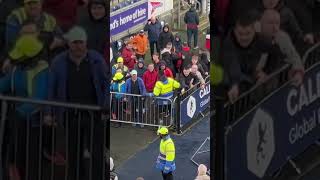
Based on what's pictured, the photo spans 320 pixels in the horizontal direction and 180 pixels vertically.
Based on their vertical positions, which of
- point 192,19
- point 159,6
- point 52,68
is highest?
point 52,68

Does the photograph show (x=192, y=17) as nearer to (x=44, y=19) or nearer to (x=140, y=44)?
(x=140, y=44)

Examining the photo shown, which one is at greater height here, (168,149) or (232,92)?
(232,92)

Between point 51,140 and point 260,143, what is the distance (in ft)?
3.19

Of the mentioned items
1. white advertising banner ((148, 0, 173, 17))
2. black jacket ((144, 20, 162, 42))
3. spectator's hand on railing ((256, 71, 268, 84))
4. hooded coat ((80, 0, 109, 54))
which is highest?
hooded coat ((80, 0, 109, 54))

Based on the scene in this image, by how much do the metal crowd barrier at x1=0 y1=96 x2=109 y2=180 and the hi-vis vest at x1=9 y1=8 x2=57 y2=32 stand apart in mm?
345

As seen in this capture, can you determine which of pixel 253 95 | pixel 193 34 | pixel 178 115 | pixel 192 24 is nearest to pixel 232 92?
pixel 253 95

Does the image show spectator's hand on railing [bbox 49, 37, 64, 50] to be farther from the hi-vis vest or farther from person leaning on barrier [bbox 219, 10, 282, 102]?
person leaning on barrier [bbox 219, 10, 282, 102]

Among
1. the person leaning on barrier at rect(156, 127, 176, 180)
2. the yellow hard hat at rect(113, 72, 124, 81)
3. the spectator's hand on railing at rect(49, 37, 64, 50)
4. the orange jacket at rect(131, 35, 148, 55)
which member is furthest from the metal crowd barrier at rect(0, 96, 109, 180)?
the orange jacket at rect(131, 35, 148, 55)

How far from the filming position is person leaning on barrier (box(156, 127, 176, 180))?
9739mm

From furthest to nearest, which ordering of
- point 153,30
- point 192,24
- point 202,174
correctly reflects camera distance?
point 192,24 < point 153,30 < point 202,174

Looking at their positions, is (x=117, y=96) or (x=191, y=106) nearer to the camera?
(x=117, y=96)

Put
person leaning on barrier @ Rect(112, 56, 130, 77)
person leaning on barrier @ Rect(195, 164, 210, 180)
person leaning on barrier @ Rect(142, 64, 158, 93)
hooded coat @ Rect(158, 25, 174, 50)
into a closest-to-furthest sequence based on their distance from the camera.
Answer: person leaning on barrier @ Rect(195, 164, 210, 180) < person leaning on barrier @ Rect(142, 64, 158, 93) < person leaning on barrier @ Rect(112, 56, 130, 77) < hooded coat @ Rect(158, 25, 174, 50)

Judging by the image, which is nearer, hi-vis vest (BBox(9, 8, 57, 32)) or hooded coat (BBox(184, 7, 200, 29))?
hi-vis vest (BBox(9, 8, 57, 32))

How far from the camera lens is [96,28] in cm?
296
